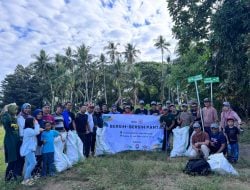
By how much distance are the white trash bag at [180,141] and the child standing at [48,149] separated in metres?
4.08

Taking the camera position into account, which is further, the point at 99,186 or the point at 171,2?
the point at 171,2

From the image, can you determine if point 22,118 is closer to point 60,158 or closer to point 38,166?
point 38,166

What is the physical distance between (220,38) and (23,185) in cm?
940

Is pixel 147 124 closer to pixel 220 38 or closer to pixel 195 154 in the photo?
pixel 195 154

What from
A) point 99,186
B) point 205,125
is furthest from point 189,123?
Answer: point 99,186

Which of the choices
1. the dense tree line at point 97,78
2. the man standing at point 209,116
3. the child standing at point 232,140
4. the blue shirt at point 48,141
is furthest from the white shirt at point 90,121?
the dense tree line at point 97,78

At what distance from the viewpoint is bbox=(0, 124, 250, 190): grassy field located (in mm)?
6984

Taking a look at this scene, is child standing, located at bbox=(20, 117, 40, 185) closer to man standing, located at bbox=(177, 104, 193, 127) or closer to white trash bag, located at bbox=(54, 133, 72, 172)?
white trash bag, located at bbox=(54, 133, 72, 172)

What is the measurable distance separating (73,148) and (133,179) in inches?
98.1

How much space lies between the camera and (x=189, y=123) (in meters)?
11.2

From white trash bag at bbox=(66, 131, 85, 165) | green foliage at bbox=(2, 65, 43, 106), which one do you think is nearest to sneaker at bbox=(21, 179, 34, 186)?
white trash bag at bbox=(66, 131, 85, 165)

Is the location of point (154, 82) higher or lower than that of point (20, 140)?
higher

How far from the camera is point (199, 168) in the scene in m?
7.98

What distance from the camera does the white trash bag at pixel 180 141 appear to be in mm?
10898
